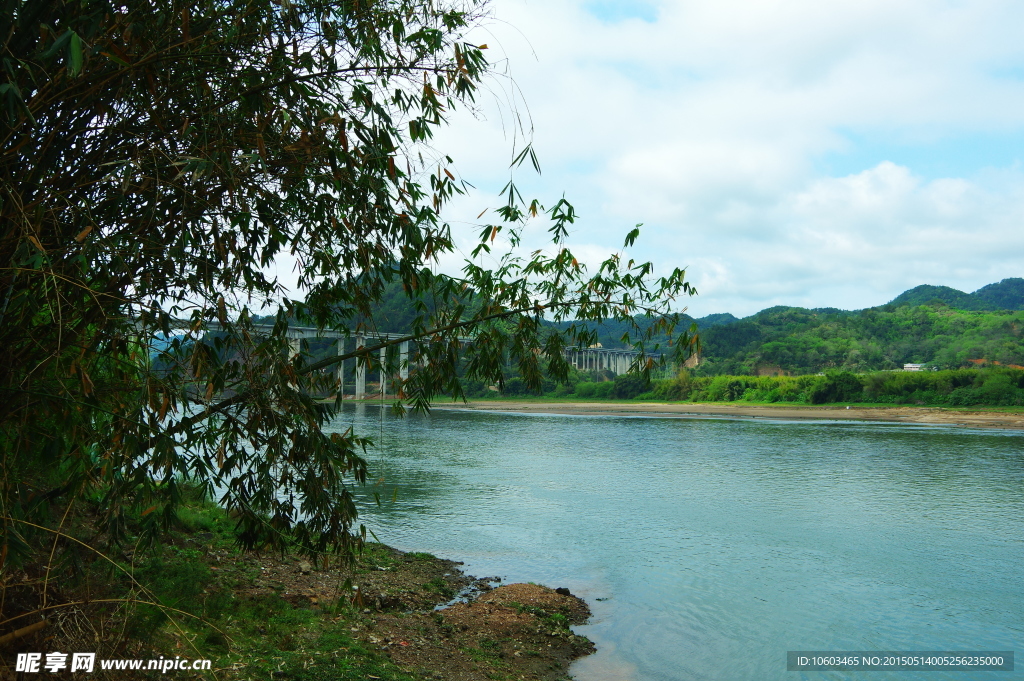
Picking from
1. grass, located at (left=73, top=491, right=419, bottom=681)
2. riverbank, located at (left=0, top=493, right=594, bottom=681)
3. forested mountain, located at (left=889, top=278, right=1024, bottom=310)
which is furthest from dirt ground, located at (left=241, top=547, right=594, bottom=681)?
forested mountain, located at (left=889, top=278, right=1024, bottom=310)

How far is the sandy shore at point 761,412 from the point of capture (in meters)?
44.3

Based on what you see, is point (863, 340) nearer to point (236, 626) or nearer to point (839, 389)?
point (839, 389)

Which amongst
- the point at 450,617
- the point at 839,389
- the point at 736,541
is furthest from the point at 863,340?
the point at 450,617

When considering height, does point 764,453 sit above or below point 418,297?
Result: below

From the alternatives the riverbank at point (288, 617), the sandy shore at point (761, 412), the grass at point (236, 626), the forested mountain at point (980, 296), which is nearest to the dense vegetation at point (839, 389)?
the sandy shore at point (761, 412)

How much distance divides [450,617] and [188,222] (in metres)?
6.40

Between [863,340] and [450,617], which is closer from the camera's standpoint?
[450,617]

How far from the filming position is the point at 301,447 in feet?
14.2

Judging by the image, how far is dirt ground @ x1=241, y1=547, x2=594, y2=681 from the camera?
7539mm

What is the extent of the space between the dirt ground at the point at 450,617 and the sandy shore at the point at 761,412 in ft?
119

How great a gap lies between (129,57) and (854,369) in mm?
74673

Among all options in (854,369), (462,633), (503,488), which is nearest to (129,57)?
(462,633)

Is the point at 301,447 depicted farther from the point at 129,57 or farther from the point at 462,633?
the point at 462,633

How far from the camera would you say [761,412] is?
2144 inches
